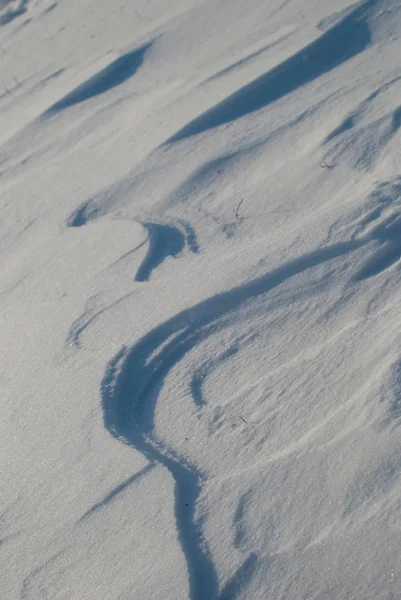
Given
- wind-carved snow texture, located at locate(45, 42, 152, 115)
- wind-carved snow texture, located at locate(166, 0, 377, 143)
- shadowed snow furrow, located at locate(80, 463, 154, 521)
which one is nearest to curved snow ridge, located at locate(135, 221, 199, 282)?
wind-carved snow texture, located at locate(166, 0, 377, 143)

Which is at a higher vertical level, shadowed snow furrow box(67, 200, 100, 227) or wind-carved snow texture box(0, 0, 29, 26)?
wind-carved snow texture box(0, 0, 29, 26)

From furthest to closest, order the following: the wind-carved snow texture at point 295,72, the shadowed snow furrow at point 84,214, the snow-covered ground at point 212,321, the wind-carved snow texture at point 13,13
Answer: the wind-carved snow texture at point 13,13 < the wind-carved snow texture at point 295,72 < the shadowed snow furrow at point 84,214 < the snow-covered ground at point 212,321

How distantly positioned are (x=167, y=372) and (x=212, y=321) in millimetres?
178

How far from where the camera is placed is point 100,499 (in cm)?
135

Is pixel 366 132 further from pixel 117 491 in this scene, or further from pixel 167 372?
pixel 117 491

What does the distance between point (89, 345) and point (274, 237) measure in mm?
577

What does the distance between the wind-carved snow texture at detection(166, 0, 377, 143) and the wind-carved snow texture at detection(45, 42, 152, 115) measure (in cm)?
63

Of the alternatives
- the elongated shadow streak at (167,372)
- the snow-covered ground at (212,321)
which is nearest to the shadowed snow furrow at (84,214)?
the snow-covered ground at (212,321)

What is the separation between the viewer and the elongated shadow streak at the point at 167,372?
4.09 feet

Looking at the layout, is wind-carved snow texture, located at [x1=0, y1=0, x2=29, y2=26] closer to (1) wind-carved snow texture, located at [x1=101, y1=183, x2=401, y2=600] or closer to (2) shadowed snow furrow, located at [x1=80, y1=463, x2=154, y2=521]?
(1) wind-carved snow texture, located at [x1=101, y1=183, x2=401, y2=600]

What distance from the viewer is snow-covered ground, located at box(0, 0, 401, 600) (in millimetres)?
1222

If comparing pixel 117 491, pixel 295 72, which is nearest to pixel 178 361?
pixel 117 491

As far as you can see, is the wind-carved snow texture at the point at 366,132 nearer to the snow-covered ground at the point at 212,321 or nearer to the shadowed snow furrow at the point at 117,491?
the snow-covered ground at the point at 212,321

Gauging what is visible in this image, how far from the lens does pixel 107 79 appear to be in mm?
2900
